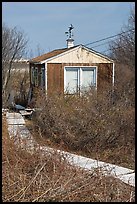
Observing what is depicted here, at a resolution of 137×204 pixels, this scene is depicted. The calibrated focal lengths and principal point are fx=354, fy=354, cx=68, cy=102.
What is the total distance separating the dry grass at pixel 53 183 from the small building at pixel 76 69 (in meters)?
9.08

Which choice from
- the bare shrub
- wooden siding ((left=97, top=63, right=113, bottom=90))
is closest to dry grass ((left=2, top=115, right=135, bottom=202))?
the bare shrub

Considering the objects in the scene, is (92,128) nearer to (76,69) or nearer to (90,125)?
(90,125)

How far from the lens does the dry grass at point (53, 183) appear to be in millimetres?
4207

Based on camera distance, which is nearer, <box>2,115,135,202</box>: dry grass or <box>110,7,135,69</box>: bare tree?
<box>2,115,135,202</box>: dry grass

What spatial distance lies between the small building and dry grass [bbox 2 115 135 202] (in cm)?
908

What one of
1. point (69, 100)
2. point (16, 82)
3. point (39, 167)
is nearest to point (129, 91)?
point (69, 100)

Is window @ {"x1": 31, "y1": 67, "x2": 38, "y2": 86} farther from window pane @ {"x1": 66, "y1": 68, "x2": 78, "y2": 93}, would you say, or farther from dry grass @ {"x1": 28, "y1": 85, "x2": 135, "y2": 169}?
dry grass @ {"x1": 28, "y1": 85, "x2": 135, "y2": 169}

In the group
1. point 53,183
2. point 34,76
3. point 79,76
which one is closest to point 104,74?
point 79,76

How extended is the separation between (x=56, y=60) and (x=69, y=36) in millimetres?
2904

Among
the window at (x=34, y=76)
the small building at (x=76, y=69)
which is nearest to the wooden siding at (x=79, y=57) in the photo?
the small building at (x=76, y=69)

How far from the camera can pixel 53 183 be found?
14.6 ft

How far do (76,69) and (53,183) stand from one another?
1079cm

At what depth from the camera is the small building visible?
48.3ft

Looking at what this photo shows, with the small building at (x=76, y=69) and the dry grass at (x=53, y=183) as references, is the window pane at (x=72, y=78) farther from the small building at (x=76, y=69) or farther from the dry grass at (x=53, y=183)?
the dry grass at (x=53, y=183)
